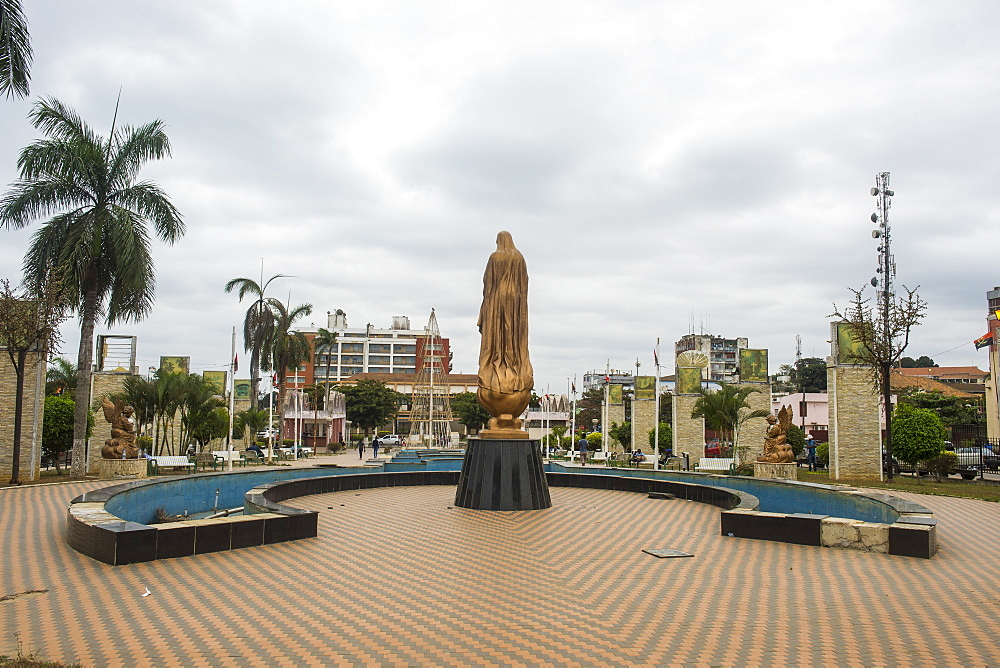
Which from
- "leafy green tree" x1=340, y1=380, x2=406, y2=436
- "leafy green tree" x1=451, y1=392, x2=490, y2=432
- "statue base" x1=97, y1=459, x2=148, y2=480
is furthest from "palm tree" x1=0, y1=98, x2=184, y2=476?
"leafy green tree" x1=451, y1=392, x2=490, y2=432

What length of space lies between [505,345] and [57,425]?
1607 centimetres

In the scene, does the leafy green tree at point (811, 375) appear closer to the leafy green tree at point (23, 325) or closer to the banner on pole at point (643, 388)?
the banner on pole at point (643, 388)

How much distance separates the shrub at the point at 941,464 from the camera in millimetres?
22672

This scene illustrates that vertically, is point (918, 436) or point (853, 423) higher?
point (853, 423)

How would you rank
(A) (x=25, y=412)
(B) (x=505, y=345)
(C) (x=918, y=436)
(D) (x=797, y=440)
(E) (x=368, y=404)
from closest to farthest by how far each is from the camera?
(B) (x=505, y=345) < (A) (x=25, y=412) < (C) (x=918, y=436) < (D) (x=797, y=440) < (E) (x=368, y=404)

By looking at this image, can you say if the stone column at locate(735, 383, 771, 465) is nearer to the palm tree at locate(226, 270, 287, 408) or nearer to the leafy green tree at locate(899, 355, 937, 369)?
the palm tree at locate(226, 270, 287, 408)

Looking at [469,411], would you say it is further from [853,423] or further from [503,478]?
[503,478]

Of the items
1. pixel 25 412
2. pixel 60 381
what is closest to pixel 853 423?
pixel 25 412

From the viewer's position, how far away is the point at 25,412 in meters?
20.0

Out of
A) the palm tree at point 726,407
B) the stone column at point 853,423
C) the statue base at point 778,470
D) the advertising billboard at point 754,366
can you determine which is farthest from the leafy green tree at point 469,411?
the statue base at point 778,470

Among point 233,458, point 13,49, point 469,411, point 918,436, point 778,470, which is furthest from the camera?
point 469,411

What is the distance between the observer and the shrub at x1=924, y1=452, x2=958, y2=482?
2267 cm

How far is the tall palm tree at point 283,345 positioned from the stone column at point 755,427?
23044mm

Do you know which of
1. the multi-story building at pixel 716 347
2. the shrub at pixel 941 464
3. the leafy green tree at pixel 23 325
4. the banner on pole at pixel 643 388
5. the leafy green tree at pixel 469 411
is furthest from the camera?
the multi-story building at pixel 716 347
